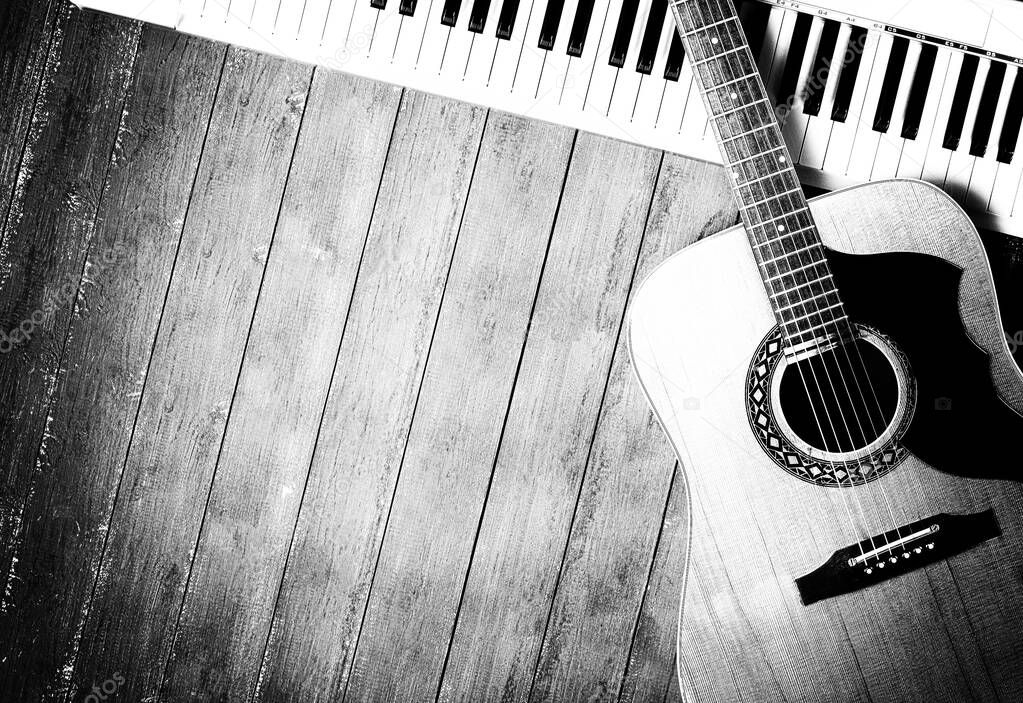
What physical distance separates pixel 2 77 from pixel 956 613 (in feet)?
8.10

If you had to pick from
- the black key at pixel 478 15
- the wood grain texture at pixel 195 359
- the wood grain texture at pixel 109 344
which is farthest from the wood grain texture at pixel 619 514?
the wood grain texture at pixel 109 344

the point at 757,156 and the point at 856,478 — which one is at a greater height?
the point at 757,156

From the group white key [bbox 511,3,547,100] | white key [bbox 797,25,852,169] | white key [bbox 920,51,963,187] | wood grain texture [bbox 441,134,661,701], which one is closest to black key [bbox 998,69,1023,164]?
white key [bbox 920,51,963,187]

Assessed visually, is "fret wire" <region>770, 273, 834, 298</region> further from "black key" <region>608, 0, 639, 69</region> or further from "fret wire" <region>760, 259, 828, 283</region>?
"black key" <region>608, 0, 639, 69</region>

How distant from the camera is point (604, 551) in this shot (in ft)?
5.25

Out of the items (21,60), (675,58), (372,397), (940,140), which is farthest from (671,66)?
(21,60)

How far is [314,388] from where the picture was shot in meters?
1.62

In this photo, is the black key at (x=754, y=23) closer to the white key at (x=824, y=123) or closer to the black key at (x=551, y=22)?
the white key at (x=824, y=123)

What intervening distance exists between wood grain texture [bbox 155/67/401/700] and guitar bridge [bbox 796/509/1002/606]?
1181mm

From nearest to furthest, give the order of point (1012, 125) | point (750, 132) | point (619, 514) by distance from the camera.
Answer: point (750, 132) < point (1012, 125) < point (619, 514)

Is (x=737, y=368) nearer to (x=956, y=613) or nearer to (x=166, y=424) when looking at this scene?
(x=956, y=613)

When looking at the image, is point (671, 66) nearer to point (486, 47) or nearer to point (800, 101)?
point (800, 101)

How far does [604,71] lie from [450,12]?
0.33 metres

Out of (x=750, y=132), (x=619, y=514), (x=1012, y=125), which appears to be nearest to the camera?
(x=750, y=132)
